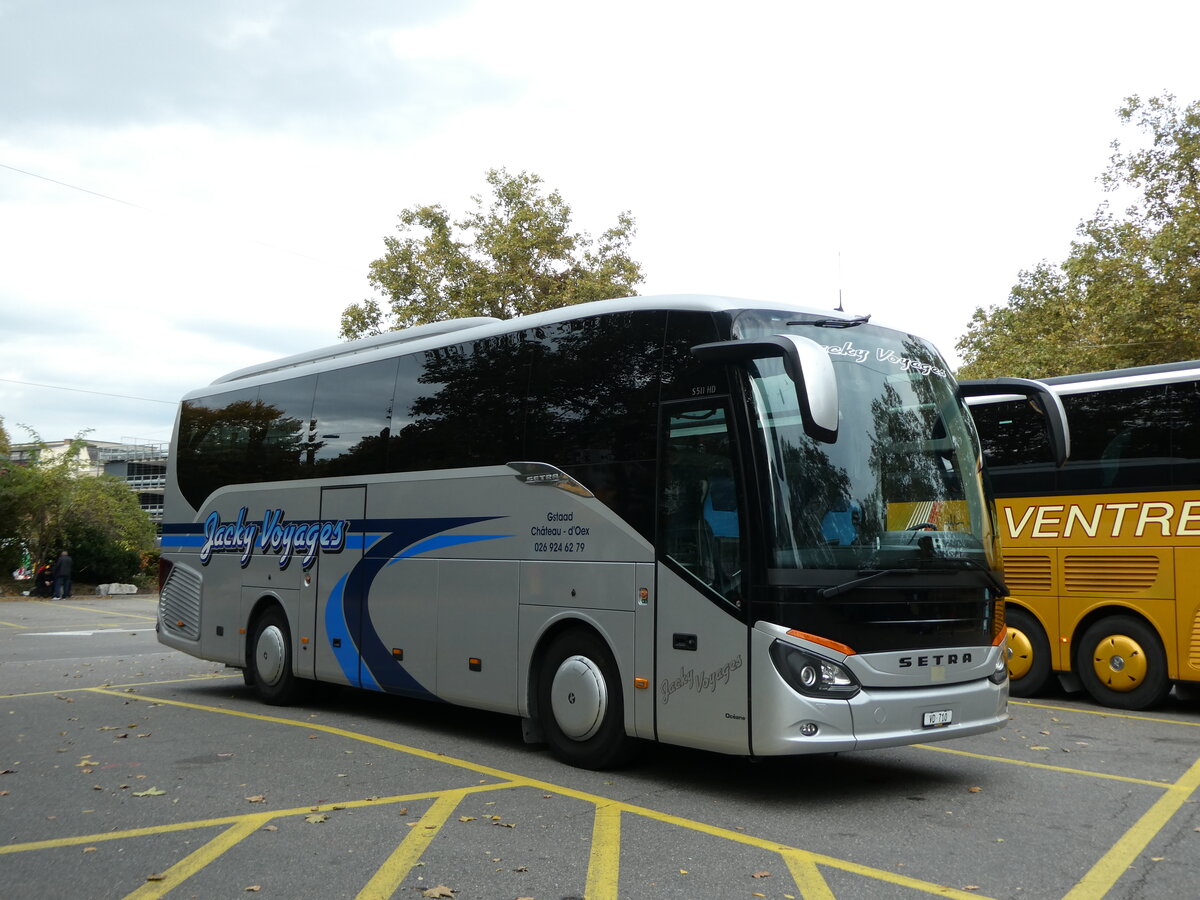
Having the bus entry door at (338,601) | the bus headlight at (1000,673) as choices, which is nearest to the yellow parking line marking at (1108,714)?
the bus headlight at (1000,673)

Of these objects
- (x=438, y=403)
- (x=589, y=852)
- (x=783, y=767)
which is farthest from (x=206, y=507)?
(x=589, y=852)

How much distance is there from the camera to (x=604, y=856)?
238 inches

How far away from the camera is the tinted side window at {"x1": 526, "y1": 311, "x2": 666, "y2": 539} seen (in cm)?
823

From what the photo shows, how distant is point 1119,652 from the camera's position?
38.6 ft

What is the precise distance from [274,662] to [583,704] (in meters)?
5.26

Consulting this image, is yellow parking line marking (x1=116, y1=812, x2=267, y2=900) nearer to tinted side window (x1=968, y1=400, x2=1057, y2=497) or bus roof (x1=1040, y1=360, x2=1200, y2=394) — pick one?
bus roof (x1=1040, y1=360, x2=1200, y2=394)

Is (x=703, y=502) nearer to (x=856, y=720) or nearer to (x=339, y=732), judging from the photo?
(x=856, y=720)

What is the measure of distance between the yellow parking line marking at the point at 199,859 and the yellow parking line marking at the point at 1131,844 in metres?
4.27

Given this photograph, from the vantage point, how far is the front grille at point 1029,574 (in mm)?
12336

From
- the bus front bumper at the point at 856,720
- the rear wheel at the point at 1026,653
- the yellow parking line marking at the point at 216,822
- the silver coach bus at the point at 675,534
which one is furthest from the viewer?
the rear wheel at the point at 1026,653

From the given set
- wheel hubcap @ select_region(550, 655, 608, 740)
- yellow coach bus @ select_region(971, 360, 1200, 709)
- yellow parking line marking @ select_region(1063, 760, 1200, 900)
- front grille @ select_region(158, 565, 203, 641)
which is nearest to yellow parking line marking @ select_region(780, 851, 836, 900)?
yellow parking line marking @ select_region(1063, 760, 1200, 900)

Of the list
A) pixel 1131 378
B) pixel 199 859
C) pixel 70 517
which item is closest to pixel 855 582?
pixel 199 859

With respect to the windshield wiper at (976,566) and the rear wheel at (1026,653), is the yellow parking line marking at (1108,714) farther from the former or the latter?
the windshield wiper at (976,566)

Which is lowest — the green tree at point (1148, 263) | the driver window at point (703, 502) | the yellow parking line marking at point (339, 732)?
the yellow parking line marking at point (339, 732)
